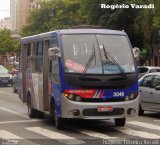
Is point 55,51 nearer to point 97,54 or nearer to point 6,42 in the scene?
point 97,54

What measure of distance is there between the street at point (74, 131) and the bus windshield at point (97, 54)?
1.54 m

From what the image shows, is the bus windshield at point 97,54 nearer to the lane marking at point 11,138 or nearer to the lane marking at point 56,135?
the lane marking at point 56,135

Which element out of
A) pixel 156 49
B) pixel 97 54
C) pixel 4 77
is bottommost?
pixel 4 77

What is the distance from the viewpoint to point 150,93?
17031mm

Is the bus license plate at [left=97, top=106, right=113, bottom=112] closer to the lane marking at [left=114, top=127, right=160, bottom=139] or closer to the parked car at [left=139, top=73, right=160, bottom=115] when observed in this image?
the lane marking at [left=114, top=127, right=160, bottom=139]

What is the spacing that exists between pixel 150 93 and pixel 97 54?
14.6ft

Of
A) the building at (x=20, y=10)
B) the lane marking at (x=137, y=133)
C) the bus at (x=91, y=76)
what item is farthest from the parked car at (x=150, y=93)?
the building at (x=20, y=10)

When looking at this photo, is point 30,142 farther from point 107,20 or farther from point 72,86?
point 107,20

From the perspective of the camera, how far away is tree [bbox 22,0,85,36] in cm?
6312

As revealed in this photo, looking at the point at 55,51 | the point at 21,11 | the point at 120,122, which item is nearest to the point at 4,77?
the point at 120,122

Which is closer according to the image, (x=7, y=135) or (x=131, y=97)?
(x=7, y=135)

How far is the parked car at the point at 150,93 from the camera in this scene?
16656 mm

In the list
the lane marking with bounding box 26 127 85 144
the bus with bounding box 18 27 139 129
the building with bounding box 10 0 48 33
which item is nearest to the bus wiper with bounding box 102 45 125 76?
the bus with bounding box 18 27 139 129

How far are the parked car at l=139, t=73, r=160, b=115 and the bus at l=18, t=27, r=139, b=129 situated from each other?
2.85 meters
